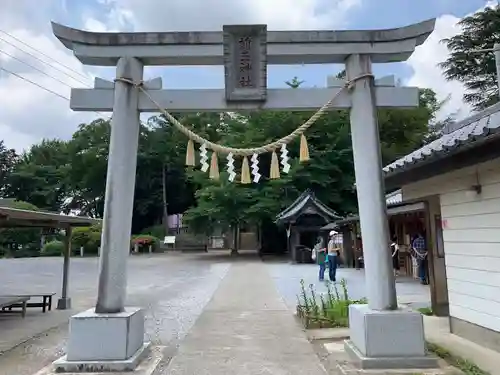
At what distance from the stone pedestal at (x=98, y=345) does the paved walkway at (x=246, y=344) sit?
2.06ft

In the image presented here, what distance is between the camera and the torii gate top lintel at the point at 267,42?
605 cm

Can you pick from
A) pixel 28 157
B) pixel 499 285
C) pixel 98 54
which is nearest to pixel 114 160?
pixel 98 54

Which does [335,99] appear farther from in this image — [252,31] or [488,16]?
[488,16]

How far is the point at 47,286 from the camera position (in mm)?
16109

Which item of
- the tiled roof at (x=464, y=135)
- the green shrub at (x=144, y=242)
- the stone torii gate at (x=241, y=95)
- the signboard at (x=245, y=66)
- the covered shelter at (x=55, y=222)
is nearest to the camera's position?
the tiled roof at (x=464, y=135)

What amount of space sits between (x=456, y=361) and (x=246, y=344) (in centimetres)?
301

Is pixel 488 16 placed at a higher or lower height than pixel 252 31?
higher

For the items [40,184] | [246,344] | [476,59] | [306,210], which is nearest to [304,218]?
[306,210]

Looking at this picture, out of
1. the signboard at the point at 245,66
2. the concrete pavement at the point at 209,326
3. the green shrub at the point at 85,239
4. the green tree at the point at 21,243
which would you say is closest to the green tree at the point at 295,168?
the green shrub at the point at 85,239

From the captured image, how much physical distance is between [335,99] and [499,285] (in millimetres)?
3248

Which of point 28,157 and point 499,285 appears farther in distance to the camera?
point 28,157

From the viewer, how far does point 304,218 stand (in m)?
26.0

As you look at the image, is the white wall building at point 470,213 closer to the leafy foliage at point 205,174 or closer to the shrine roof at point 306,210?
the shrine roof at point 306,210

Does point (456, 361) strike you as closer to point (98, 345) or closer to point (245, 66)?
point (98, 345)
